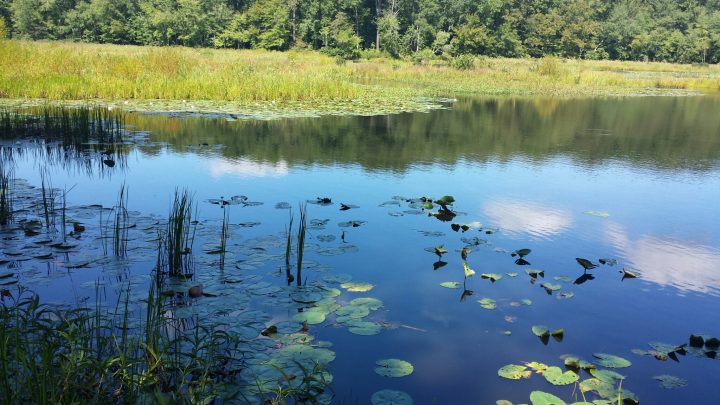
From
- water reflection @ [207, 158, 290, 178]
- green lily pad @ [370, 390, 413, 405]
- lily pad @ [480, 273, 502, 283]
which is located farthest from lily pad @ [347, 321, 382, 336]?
water reflection @ [207, 158, 290, 178]

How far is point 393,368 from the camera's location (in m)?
3.32

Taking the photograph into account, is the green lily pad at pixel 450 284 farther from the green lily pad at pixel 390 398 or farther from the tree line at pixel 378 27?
the tree line at pixel 378 27

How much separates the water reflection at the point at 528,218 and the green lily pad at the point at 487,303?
1.88 meters

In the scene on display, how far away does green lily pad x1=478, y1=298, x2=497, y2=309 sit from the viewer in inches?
167

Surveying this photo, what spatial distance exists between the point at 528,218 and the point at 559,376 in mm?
3620

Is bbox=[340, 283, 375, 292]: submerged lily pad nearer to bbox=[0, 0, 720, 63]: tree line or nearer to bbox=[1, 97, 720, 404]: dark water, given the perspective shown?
bbox=[1, 97, 720, 404]: dark water

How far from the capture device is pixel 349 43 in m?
45.4

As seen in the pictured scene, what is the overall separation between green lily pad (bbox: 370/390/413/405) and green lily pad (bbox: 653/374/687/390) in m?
1.64

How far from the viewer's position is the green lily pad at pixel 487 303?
4.24 metres

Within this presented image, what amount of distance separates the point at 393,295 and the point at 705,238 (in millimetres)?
4228

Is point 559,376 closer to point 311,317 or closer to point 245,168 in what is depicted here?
point 311,317

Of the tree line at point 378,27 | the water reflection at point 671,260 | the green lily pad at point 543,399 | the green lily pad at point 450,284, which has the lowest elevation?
the green lily pad at point 543,399

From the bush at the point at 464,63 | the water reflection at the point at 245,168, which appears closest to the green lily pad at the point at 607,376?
the water reflection at the point at 245,168

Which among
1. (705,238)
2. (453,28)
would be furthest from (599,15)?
(705,238)
